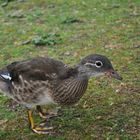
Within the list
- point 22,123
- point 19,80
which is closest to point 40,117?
point 22,123

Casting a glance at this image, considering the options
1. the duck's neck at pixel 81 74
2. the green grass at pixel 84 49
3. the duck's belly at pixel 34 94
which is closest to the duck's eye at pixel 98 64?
the duck's neck at pixel 81 74

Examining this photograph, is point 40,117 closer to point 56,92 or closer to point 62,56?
point 56,92

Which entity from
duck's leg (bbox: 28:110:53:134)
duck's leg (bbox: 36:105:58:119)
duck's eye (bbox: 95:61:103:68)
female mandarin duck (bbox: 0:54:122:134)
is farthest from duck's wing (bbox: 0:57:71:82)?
duck's leg (bbox: 36:105:58:119)

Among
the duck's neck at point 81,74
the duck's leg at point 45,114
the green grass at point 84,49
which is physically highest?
the duck's neck at point 81,74

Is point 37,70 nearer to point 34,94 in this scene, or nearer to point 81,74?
point 34,94

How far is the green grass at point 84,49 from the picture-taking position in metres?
6.50

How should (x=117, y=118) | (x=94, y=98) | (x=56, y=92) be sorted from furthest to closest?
(x=94, y=98)
(x=117, y=118)
(x=56, y=92)

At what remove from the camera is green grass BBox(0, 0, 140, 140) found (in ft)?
21.3

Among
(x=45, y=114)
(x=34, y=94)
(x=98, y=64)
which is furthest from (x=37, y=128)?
(x=98, y=64)

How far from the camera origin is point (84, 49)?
9242mm

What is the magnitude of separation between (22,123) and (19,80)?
73cm

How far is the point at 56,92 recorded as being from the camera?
20.0ft

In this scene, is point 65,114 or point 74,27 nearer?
point 65,114

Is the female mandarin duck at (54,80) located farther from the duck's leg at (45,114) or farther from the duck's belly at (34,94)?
the duck's leg at (45,114)
